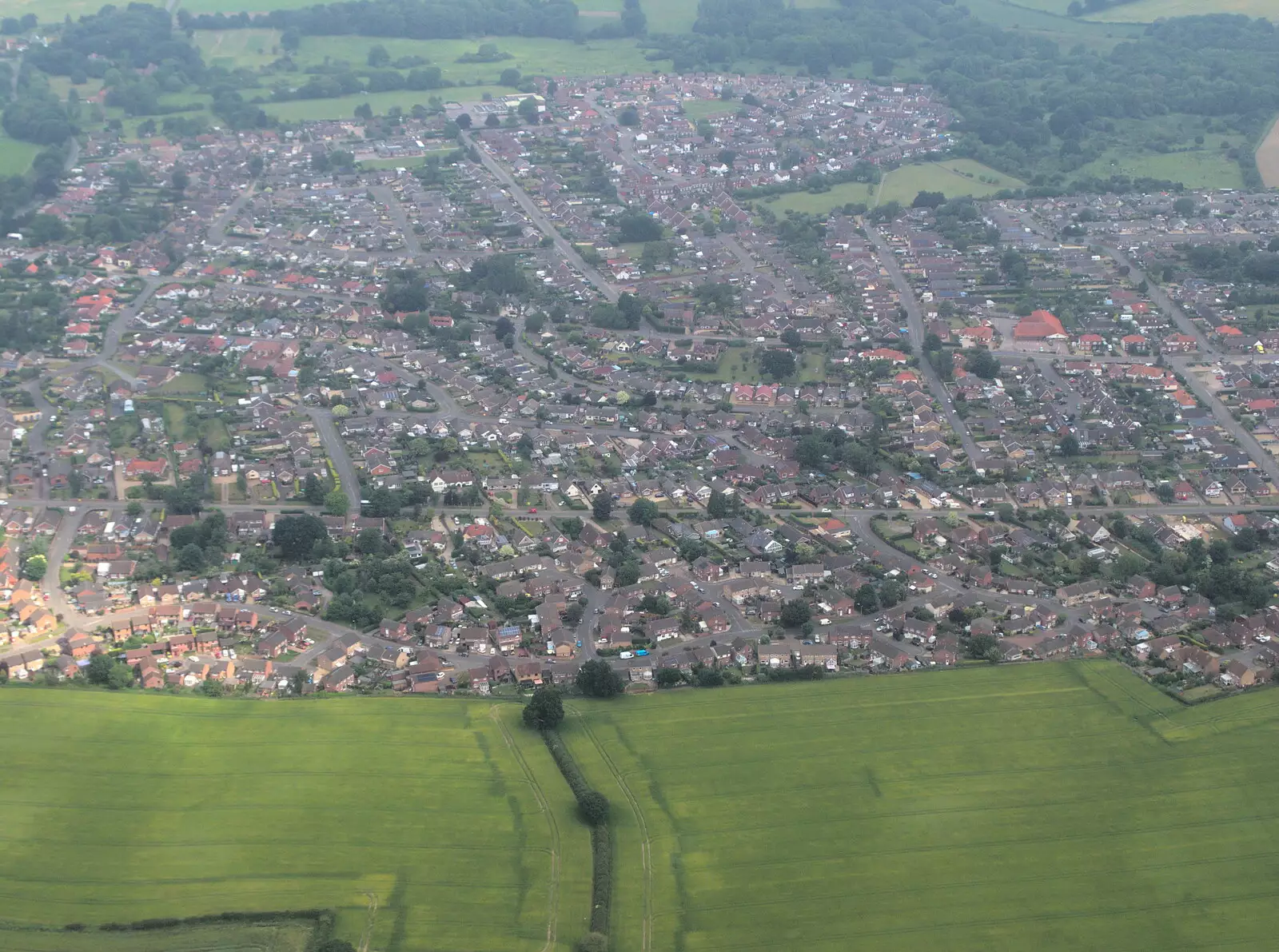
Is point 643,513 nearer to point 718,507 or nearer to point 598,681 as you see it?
point 718,507

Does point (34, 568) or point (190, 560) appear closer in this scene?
point (34, 568)

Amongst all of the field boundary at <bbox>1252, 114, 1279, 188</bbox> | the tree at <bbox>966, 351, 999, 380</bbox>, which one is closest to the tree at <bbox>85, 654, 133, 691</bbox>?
the tree at <bbox>966, 351, 999, 380</bbox>

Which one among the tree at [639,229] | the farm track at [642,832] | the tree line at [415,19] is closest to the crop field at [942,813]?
the farm track at [642,832]

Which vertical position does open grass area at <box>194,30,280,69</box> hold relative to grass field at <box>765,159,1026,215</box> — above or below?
above

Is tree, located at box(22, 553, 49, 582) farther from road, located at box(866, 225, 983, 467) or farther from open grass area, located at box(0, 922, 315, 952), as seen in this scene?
road, located at box(866, 225, 983, 467)

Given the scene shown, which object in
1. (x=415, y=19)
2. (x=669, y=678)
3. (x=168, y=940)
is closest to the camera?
(x=168, y=940)

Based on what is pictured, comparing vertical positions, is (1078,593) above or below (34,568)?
below

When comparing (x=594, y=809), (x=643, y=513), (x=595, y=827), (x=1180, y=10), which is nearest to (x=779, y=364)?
(x=643, y=513)

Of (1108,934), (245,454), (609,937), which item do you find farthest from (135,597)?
(1108,934)
